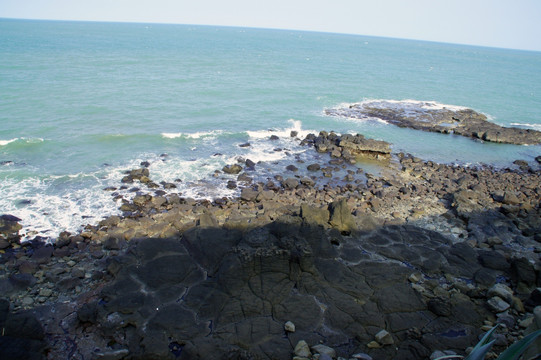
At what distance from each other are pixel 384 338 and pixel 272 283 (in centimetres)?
361

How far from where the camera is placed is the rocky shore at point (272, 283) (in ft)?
32.1

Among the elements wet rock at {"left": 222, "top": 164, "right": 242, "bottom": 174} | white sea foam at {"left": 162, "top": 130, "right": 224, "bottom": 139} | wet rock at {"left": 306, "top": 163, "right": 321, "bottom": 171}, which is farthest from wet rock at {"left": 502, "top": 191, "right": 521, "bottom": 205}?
white sea foam at {"left": 162, "top": 130, "right": 224, "bottom": 139}

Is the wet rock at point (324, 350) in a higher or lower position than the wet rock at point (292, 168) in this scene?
lower

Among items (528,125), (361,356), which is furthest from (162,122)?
(528,125)

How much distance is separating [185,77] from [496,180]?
41.2 m

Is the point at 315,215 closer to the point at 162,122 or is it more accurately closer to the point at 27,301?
the point at 27,301

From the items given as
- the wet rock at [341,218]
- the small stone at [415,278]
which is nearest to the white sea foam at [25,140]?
the wet rock at [341,218]

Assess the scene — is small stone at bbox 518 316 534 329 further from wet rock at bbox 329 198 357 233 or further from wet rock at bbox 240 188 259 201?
wet rock at bbox 240 188 259 201

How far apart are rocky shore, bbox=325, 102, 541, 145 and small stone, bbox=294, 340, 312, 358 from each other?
104 ft

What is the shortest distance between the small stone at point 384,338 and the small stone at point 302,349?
200 cm

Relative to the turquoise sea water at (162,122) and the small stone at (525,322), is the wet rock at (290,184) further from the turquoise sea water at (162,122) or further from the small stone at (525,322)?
the small stone at (525,322)

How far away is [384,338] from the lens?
9.83 meters

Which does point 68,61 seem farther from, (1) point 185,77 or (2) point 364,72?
(2) point 364,72

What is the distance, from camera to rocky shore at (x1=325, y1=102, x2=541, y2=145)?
115ft
